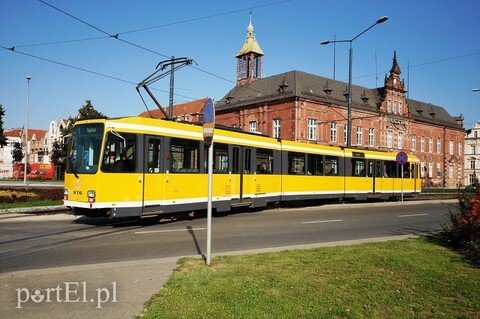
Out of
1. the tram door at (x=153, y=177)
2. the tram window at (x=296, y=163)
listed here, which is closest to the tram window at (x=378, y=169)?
the tram window at (x=296, y=163)

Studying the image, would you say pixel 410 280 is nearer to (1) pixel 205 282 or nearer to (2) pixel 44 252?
(1) pixel 205 282

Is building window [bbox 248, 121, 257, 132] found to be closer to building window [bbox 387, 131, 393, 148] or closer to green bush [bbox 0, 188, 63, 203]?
building window [bbox 387, 131, 393, 148]

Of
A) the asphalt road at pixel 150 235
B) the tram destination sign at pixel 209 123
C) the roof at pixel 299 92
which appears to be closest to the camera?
the tram destination sign at pixel 209 123

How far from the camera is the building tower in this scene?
66.7 m

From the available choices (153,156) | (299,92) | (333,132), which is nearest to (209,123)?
(153,156)

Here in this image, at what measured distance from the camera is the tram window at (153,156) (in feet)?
41.8

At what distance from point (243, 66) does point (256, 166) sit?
52.7m

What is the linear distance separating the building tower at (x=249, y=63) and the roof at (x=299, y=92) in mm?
2528

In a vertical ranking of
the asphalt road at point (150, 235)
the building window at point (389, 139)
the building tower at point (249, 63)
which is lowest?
the asphalt road at point (150, 235)

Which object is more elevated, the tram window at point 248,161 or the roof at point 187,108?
the roof at point 187,108

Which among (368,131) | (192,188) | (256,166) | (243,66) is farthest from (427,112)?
(192,188)

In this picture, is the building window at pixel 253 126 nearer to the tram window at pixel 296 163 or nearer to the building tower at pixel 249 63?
the building tower at pixel 249 63

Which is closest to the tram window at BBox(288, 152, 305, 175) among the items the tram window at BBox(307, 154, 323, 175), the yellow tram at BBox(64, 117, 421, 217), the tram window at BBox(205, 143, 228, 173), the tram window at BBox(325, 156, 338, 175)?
the yellow tram at BBox(64, 117, 421, 217)

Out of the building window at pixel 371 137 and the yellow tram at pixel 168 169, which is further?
the building window at pixel 371 137
